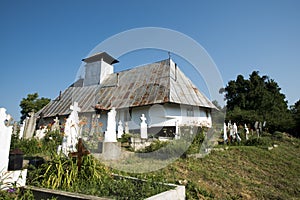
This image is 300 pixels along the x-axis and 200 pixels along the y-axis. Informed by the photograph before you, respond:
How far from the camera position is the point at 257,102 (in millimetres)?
30094

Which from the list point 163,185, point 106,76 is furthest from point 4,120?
point 106,76

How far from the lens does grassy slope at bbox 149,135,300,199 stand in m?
4.90

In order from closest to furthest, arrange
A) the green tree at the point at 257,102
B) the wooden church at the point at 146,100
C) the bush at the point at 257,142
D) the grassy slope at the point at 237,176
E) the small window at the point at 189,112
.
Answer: the grassy slope at the point at 237,176 → the bush at the point at 257,142 → the wooden church at the point at 146,100 → the small window at the point at 189,112 → the green tree at the point at 257,102

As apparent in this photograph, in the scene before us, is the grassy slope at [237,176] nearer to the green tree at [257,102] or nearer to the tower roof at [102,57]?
the green tree at [257,102]

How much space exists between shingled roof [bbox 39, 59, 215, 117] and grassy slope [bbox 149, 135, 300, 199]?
712cm

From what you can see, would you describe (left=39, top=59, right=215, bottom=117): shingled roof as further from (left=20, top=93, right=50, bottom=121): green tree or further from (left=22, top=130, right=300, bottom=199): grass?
(left=20, top=93, right=50, bottom=121): green tree

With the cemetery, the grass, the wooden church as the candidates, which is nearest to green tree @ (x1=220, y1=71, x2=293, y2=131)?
the cemetery

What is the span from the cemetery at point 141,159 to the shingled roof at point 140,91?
0.39 ft

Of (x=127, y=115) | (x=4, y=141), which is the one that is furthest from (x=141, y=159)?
(x=127, y=115)

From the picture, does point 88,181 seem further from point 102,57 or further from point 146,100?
point 102,57

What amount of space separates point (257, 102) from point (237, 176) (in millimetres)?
27281

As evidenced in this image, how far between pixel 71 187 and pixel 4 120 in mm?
1864

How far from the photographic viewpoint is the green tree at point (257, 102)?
21438mm

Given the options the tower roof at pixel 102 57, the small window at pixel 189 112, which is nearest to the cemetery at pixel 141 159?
the small window at pixel 189 112
